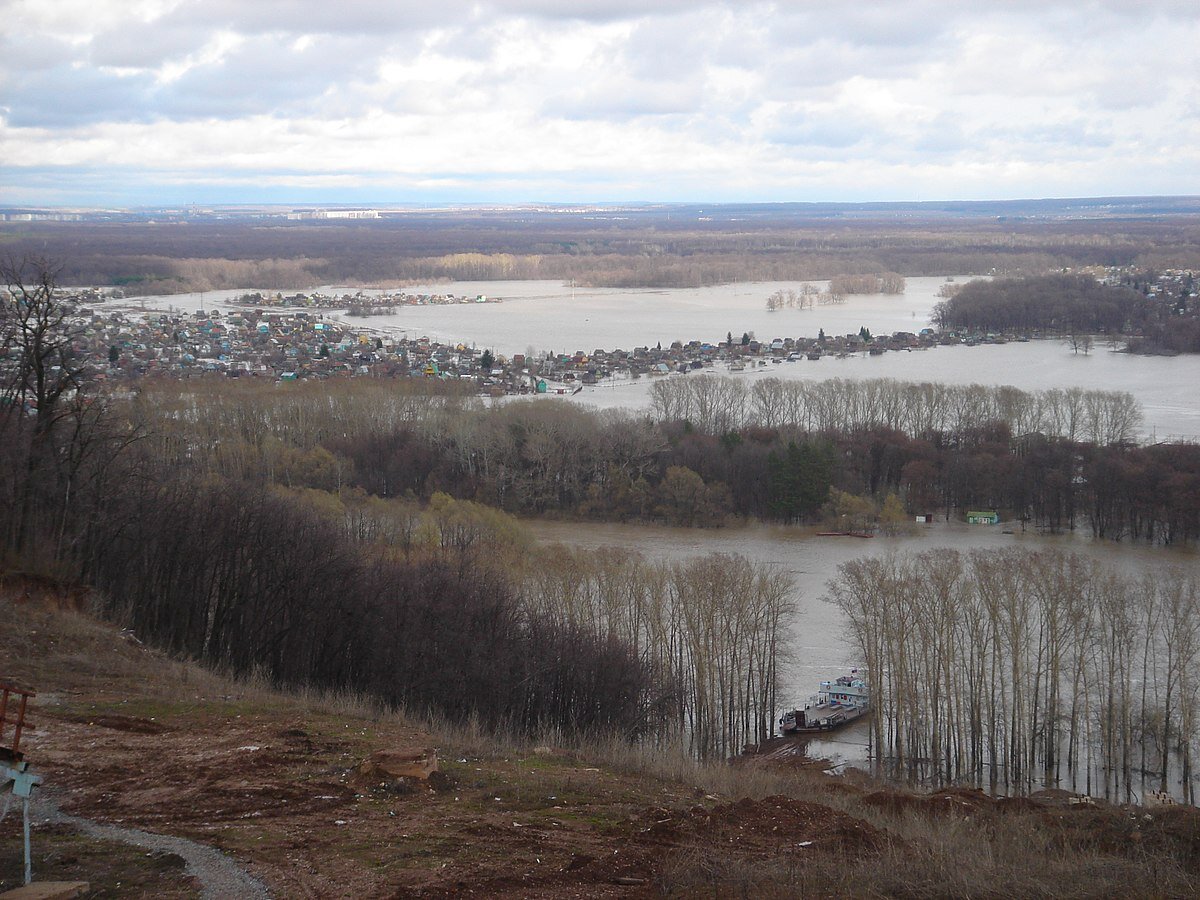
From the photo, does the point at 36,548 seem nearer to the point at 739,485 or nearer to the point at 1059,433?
the point at 739,485

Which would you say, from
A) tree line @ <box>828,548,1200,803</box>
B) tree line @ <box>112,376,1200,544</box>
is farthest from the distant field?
tree line @ <box>828,548,1200,803</box>

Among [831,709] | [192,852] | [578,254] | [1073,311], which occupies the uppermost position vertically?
[578,254]

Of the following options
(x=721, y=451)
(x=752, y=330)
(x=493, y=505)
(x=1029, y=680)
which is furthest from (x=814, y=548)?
(x=752, y=330)

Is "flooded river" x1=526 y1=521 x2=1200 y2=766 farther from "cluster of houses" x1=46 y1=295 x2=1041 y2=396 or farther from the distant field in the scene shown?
the distant field

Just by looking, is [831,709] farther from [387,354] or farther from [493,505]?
[387,354]

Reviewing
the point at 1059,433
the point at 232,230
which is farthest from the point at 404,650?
the point at 232,230

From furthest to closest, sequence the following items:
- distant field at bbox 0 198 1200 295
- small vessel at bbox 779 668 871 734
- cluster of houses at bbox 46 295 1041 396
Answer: distant field at bbox 0 198 1200 295 < cluster of houses at bbox 46 295 1041 396 < small vessel at bbox 779 668 871 734
